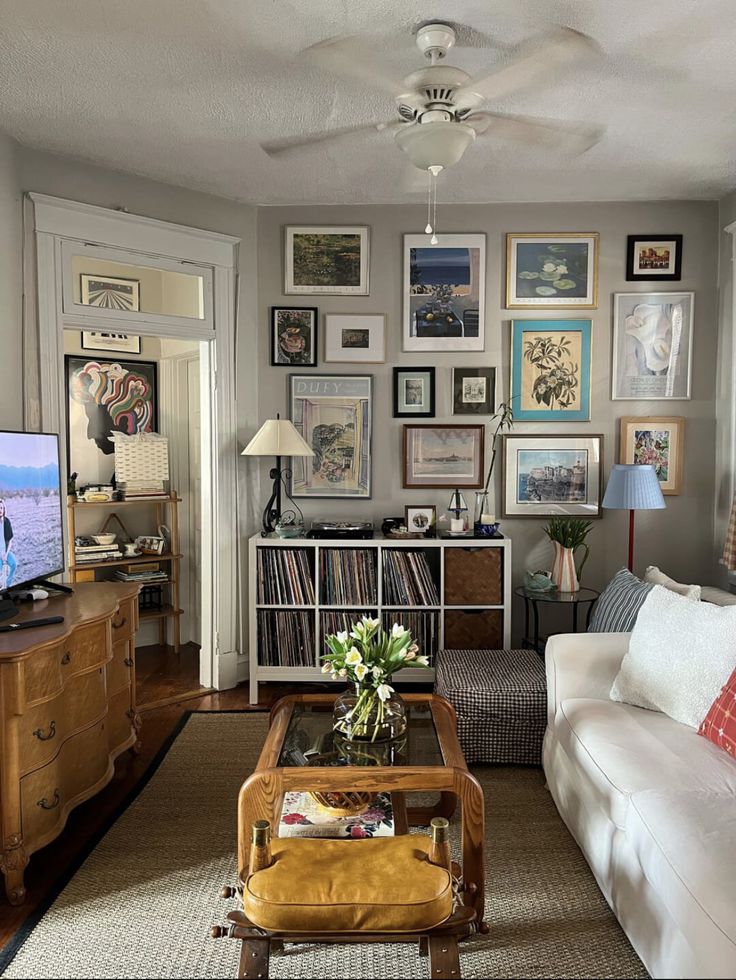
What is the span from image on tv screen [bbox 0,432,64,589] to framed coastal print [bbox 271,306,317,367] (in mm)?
1509

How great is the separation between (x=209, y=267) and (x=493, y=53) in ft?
6.67

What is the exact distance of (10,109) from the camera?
2.91 meters

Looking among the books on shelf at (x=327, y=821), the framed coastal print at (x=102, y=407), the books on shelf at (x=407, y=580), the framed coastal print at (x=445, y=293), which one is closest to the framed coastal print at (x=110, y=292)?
the framed coastal print at (x=102, y=407)

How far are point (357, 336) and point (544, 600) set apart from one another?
181 cm

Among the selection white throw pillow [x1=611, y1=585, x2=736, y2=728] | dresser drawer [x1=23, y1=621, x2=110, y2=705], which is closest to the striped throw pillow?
white throw pillow [x1=611, y1=585, x2=736, y2=728]

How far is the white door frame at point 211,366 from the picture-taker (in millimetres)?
3598

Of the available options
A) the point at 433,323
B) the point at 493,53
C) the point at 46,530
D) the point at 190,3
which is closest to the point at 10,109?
the point at 190,3

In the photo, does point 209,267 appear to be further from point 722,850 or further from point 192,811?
point 722,850

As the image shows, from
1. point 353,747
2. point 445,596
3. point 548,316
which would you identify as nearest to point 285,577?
point 445,596

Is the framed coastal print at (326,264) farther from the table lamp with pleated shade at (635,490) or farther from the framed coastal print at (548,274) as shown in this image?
the table lamp with pleated shade at (635,490)

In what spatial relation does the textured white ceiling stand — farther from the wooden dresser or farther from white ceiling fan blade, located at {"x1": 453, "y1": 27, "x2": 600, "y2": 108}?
the wooden dresser

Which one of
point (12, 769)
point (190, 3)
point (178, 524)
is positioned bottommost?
point (12, 769)

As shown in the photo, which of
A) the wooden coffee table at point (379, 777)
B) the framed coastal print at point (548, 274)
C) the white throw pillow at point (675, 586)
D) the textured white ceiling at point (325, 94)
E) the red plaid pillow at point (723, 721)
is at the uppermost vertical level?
the textured white ceiling at point (325, 94)

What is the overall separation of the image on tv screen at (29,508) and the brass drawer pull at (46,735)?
56 centimetres
